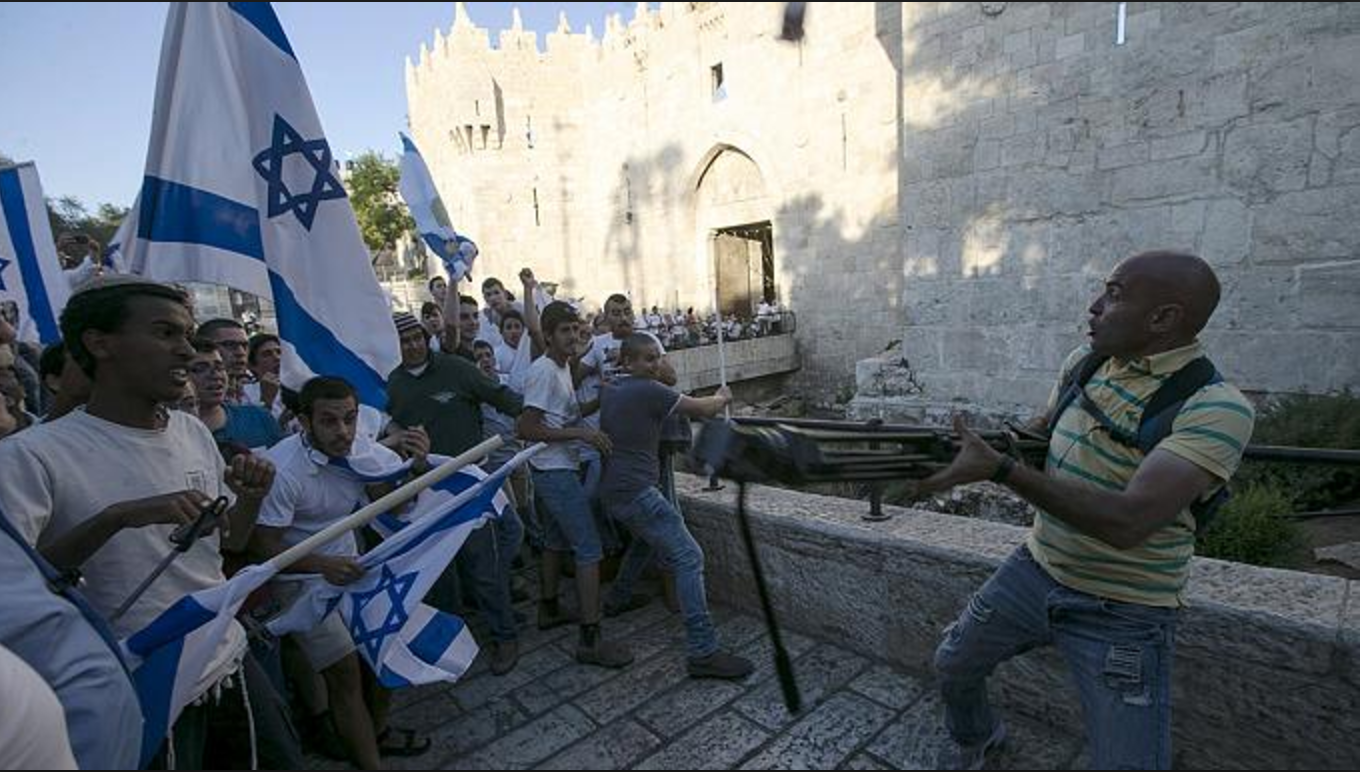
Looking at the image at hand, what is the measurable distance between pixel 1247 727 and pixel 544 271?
25084 mm

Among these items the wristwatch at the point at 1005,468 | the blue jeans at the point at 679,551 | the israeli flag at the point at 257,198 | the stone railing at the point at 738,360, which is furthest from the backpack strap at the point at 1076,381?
the stone railing at the point at 738,360

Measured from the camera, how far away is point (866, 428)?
63.2 inches

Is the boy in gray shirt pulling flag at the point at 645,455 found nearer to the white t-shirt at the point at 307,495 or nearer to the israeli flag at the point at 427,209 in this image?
the white t-shirt at the point at 307,495

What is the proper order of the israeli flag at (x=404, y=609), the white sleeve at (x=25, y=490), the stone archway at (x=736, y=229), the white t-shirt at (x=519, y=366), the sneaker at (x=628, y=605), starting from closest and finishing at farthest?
the white sleeve at (x=25, y=490) → the israeli flag at (x=404, y=609) → the sneaker at (x=628, y=605) → the white t-shirt at (x=519, y=366) → the stone archway at (x=736, y=229)

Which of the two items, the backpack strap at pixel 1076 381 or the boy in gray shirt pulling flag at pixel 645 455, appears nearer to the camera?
the backpack strap at pixel 1076 381

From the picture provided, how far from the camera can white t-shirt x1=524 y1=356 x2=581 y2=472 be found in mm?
3652

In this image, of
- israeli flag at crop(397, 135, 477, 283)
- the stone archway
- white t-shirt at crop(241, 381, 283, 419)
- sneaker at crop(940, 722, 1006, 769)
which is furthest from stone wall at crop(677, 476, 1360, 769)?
the stone archway

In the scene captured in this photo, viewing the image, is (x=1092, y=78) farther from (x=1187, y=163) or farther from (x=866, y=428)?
(x=866, y=428)

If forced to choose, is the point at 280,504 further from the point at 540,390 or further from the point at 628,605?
the point at 628,605

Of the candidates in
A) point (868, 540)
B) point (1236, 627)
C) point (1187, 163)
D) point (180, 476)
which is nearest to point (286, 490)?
point (180, 476)

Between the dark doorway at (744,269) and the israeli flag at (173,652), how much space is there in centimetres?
1923

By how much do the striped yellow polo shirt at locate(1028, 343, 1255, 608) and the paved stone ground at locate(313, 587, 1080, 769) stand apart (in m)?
1.05

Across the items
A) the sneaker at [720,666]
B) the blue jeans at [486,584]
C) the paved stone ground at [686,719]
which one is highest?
the blue jeans at [486,584]

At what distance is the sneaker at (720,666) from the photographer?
309 cm
